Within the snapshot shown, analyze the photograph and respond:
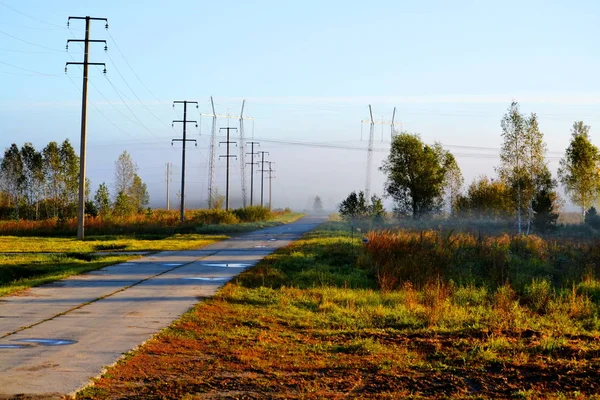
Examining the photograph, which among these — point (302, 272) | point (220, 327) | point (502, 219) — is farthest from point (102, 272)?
point (502, 219)

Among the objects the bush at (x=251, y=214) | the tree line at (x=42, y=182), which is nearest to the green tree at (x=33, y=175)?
the tree line at (x=42, y=182)

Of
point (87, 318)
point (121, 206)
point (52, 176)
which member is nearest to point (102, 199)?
point (121, 206)

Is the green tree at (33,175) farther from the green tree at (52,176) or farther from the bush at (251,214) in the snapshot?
the bush at (251,214)

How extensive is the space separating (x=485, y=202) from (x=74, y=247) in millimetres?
48117

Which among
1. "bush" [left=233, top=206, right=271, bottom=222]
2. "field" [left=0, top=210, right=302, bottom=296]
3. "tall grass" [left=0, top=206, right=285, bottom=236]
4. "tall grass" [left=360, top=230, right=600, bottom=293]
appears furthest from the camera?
"bush" [left=233, top=206, right=271, bottom=222]

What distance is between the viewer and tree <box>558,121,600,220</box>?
69.3m

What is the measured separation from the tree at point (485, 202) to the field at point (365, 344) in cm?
4763

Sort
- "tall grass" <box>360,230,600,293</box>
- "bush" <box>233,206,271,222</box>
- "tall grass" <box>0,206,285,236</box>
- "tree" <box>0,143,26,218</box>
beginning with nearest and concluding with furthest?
"tall grass" <box>360,230,600,293</box> < "tall grass" <box>0,206,285,236</box> < "bush" <box>233,206,271,222</box> < "tree" <box>0,143,26,218</box>

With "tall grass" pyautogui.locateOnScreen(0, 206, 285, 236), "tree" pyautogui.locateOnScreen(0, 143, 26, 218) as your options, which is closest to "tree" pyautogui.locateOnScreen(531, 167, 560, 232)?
"tall grass" pyautogui.locateOnScreen(0, 206, 285, 236)

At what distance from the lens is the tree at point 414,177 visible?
68938mm

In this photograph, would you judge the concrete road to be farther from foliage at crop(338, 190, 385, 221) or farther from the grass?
foliage at crop(338, 190, 385, 221)

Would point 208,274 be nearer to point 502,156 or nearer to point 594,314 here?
point 594,314

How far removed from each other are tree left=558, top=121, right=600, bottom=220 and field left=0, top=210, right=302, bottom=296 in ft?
110

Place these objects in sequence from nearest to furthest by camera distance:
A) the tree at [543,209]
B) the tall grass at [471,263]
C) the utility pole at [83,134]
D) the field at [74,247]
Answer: the field at [74,247] < the tall grass at [471,263] < the utility pole at [83,134] < the tree at [543,209]
